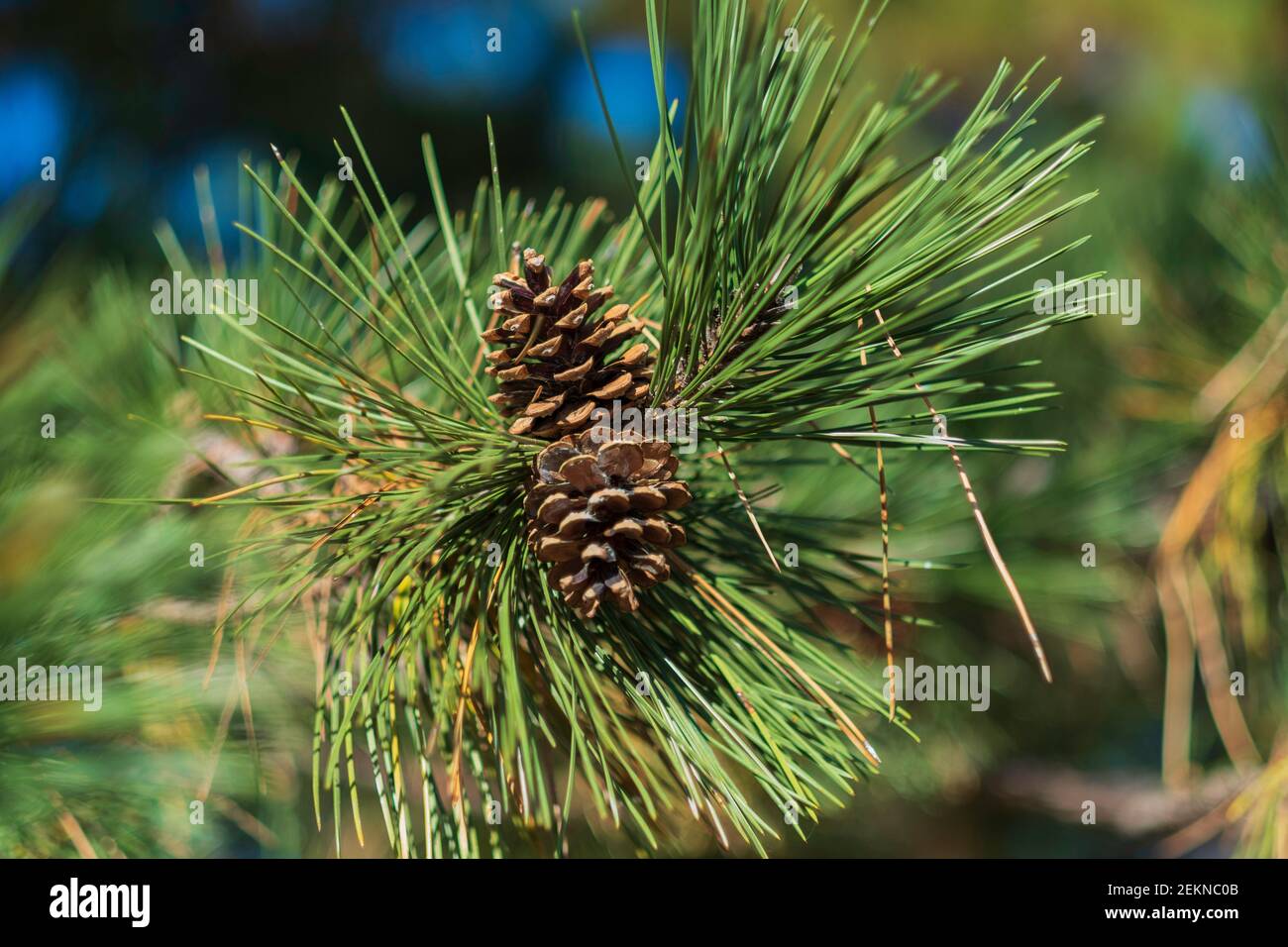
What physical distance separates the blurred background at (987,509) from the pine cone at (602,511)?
140 millimetres

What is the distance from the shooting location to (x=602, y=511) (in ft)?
0.86

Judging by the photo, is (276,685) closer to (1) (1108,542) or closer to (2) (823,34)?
(2) (823,34)

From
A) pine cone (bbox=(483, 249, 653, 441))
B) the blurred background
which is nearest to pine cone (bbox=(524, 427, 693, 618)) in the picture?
pine cone (bbox=(483, 249, 653, 441))

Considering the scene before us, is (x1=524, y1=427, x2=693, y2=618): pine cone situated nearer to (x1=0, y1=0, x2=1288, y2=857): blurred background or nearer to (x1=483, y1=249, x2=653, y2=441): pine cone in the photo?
(x1=483, y1=249, x2=653, y2=441): pine cone

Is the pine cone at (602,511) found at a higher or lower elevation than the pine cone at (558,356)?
lower

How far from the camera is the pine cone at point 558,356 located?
0.27m

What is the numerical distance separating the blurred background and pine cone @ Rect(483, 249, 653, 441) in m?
0.13

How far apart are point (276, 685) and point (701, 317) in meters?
0.35

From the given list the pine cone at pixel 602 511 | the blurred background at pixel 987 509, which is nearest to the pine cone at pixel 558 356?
the pine cone at pixel 602 511

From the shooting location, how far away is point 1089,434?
62cm

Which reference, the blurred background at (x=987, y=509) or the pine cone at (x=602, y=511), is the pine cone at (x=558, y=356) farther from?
the blurred background at (x=987, y=509)

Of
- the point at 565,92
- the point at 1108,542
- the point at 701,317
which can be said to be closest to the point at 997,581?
the point at 1108,542

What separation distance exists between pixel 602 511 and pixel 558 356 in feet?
0.17

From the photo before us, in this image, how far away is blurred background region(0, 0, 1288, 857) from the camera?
0.34 m
